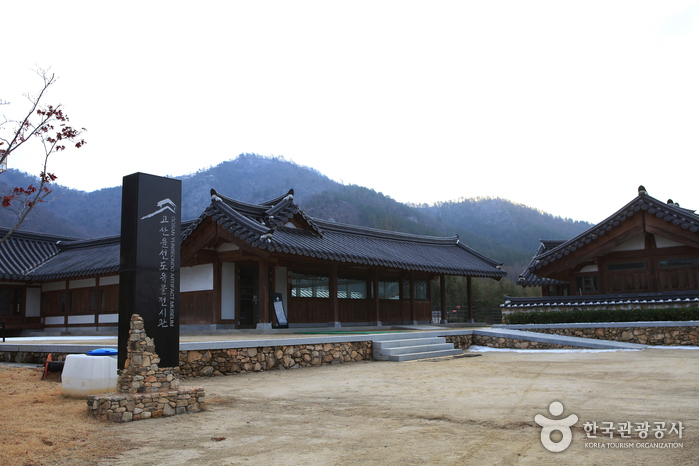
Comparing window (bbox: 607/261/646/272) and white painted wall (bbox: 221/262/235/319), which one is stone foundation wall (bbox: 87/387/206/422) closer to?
white painted wall (bbox: 221/262/235/319)

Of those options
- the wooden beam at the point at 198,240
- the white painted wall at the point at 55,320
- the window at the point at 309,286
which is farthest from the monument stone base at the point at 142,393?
the white painted wall at the point at 55,320

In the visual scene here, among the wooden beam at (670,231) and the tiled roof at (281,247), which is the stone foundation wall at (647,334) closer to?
the wooden beam at (670,231)

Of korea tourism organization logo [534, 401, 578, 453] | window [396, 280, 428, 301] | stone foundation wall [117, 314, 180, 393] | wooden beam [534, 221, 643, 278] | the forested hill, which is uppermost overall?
the forested hill

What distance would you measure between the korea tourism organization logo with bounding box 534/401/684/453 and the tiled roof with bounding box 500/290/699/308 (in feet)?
45.2

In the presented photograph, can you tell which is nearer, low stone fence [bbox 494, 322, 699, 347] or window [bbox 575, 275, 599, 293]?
low stone fence [bbox 494, 322, 699, 347]

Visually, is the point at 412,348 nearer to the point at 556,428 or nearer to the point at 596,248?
the point at 556,428

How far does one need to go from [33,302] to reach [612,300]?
2578cm

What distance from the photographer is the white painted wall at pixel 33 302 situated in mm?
25156

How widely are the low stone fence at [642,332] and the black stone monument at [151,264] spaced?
47.7ft

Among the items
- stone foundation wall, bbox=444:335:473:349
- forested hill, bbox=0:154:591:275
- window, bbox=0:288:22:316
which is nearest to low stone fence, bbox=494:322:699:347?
stone foundation wall, bbox=444:335:473:349

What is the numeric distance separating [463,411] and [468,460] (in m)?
2.28

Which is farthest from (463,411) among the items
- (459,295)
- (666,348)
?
(459,295)

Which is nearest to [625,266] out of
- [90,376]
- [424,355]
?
[424,355]

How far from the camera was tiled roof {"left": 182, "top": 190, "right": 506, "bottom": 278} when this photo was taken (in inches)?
639
